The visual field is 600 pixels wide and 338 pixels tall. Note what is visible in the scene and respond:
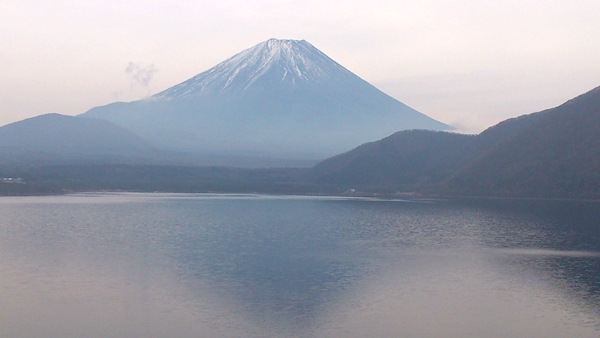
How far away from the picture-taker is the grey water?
19.4m

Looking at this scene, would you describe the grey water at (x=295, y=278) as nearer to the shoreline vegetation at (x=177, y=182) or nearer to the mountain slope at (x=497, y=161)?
the mountain slope at (x=497, y=161)

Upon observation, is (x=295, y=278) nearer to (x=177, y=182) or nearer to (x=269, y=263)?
(x=269, y=263)

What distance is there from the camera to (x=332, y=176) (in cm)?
10138

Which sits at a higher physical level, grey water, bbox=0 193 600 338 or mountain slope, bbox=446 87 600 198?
mountain slope, bbox=446 87 600 198

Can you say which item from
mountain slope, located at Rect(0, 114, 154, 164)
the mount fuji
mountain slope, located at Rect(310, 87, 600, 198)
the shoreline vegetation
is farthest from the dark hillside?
the mount fuji

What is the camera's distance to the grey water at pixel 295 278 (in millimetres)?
19422

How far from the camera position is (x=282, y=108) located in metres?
184

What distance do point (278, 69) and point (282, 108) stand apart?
10596 millimetres

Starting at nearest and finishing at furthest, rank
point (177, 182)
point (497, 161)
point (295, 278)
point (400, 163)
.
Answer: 1. point (295, 278)
2. point (497, 161)
3. point (177, 182)
4. point (400, 163)

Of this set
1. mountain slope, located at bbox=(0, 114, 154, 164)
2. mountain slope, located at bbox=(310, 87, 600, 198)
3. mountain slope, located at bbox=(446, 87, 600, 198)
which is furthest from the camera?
mountain slope, located at bbox=(0, 114, 154, 164)

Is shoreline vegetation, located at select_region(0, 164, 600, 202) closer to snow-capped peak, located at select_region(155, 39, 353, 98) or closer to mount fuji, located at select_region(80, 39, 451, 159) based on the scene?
mount fuji, located at select_region(80, 39, 451, 159)

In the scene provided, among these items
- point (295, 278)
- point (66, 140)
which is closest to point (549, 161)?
point (295, 278)

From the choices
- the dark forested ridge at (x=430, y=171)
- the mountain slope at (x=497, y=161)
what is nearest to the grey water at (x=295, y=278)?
the mountain slope at (x=497, y=161)

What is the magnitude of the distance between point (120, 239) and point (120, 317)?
53.8 ft
